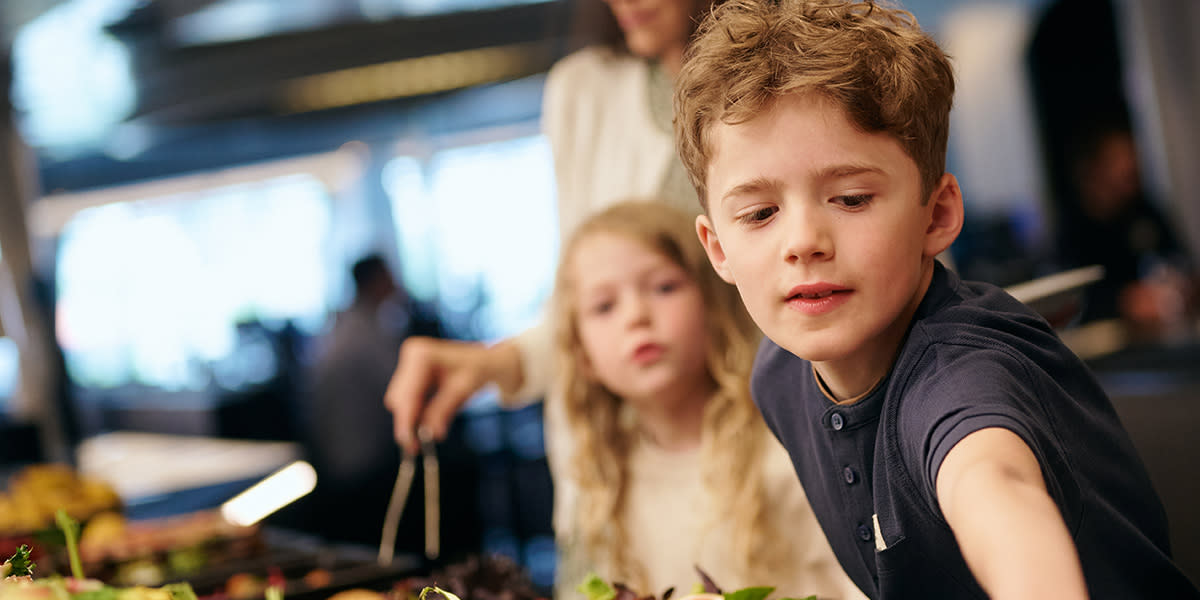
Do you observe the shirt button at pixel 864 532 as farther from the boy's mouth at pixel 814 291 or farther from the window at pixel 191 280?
the window at pixel 191 280

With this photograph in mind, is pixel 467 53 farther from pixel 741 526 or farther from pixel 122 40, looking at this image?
pixel 741 526

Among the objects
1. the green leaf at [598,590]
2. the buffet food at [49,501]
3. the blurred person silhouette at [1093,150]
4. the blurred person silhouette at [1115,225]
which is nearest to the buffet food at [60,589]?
the green leaf at [598,590]

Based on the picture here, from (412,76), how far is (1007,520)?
25.5 feet

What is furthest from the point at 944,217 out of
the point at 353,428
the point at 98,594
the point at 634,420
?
the point at 353,428

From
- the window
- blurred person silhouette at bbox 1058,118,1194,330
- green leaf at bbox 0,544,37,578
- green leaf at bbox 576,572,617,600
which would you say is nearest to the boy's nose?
green leaf at bbox 576,572,617,600

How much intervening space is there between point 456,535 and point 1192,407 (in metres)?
3.39

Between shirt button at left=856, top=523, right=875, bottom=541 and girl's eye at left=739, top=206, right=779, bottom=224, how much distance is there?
10.1 inches

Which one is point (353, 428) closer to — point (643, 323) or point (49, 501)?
point (49, 501)

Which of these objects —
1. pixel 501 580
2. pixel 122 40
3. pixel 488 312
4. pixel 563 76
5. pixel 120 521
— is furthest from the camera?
pixel 488 312

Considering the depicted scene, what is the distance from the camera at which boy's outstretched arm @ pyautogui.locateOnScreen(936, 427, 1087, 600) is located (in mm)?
488

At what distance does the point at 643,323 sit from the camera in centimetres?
137

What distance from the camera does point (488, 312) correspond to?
9734mm

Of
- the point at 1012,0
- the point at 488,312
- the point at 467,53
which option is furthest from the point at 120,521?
the point at 488,312

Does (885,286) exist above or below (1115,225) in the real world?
above
